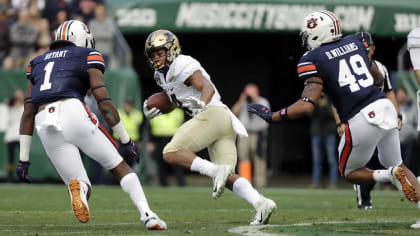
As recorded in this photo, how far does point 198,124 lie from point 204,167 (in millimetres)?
381

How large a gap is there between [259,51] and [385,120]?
12.5 metres

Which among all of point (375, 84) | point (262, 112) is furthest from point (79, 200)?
point (375, 84)

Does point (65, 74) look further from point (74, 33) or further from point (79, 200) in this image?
point (79, 200)

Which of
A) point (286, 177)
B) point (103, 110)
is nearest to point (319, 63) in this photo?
point (103, 110)

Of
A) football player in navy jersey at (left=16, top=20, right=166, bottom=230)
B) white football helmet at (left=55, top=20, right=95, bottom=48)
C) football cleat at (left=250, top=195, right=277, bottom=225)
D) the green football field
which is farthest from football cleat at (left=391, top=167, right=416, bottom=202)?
white football helmet at (left=55, top=20, right=95, bottom=48)

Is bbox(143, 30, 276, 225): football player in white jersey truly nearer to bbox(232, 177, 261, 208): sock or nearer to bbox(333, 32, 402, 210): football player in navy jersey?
bbox(232, 177, 261, 208): sock

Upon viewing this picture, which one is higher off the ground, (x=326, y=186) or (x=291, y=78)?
(x=291, y=78)

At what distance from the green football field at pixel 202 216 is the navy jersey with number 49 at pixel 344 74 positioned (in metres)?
0.96

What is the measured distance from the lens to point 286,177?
56.6ft

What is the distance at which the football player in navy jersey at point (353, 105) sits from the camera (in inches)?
233

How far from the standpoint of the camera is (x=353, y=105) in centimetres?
597

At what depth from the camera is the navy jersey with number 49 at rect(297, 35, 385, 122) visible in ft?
19.6

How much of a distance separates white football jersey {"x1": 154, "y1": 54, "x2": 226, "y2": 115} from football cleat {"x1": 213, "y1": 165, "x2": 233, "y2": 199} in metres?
0.63

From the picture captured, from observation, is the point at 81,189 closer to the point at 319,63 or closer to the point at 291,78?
the point at 319,63
